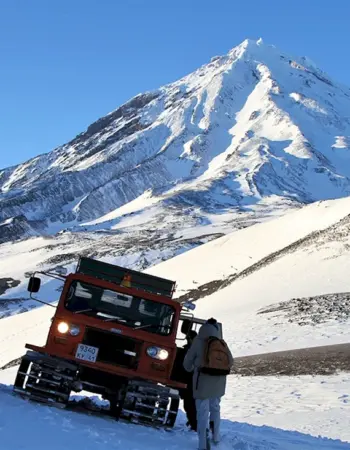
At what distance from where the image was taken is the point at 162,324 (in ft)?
37.5

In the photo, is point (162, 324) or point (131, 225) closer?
point (162, 324)

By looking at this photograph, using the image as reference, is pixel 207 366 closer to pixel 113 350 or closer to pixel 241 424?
pixel 113 350

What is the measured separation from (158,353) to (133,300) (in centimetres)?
114

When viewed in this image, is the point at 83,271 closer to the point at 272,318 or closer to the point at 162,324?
the point at 162,324

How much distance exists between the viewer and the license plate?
10.7 meters

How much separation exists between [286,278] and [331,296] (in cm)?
916

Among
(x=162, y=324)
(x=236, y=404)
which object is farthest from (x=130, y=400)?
(x=236, y=404)

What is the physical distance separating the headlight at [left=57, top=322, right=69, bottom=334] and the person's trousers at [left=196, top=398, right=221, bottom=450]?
3007 mm

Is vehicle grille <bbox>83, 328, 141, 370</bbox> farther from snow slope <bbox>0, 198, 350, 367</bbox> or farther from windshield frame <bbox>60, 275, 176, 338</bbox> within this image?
snow slope <bbox>0, 198, 350, 367</bbox>

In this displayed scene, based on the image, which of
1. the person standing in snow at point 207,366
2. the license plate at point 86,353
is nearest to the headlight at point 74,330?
the license plate at point 86,353

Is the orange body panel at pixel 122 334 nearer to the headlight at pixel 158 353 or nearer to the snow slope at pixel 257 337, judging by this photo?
the headlight at pixel 158 353

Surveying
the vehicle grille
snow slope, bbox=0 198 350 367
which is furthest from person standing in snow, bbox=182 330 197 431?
snow slope, bbox=0 198 350 367

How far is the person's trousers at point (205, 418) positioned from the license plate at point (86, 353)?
7.49 feet

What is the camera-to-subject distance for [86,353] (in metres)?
10.8
